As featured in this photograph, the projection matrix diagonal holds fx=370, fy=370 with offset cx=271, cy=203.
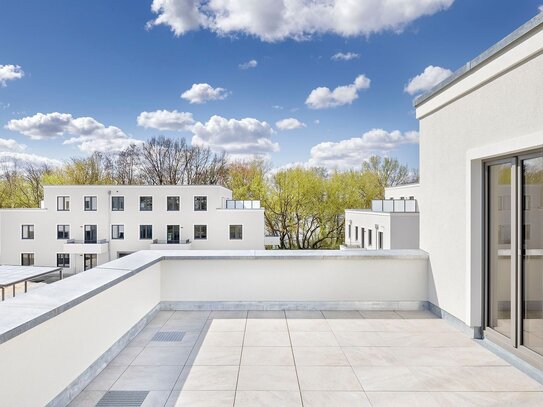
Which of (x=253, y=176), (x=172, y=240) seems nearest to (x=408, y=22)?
(x=253, y=176)

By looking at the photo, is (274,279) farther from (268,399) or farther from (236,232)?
(236,232)

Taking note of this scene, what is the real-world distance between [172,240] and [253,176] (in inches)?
438

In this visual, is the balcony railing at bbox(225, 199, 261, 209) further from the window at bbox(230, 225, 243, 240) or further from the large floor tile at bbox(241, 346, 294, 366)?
the large floor tile at bbox(241, 346, 294, 366)

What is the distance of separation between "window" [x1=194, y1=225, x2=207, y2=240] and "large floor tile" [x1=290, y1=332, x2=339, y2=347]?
1060 inches

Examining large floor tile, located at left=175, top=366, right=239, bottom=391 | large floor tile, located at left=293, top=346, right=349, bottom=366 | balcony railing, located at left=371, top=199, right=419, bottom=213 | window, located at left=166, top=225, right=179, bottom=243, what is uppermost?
balcony railing, located at left=371, top=199, right=419, bottom=213

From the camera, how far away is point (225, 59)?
43750 millimetres

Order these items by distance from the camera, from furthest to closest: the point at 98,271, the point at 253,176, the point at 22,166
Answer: the point at 22,166
the point at 253,176
the point at 98,271

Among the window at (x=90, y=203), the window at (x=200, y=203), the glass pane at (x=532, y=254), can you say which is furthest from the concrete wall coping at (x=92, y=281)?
the window at (x=90, y=203)

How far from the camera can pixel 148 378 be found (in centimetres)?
359

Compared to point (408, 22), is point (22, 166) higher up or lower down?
lower down

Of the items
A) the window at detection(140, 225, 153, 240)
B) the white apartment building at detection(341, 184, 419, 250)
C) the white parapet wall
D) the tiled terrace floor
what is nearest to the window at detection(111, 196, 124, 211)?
the window at detection(140, 225, 153, 240)

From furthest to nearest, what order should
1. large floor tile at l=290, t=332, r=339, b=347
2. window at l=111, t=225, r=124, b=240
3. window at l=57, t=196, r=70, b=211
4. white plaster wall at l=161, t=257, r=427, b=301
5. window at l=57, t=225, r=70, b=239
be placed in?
window at l=57, t=225, r=70, b=239 < window at l=57, t=196, r=70, b=211 < window at l=111, t=225, r=124, b=240 < white plaster wall at l=161, t=257, r=427, b=301 < large floor tile at l=290, t=332, r=339, b=347

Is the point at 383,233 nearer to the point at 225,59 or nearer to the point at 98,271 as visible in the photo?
the point at 98,271

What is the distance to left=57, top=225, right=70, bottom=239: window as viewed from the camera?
1271 inches
